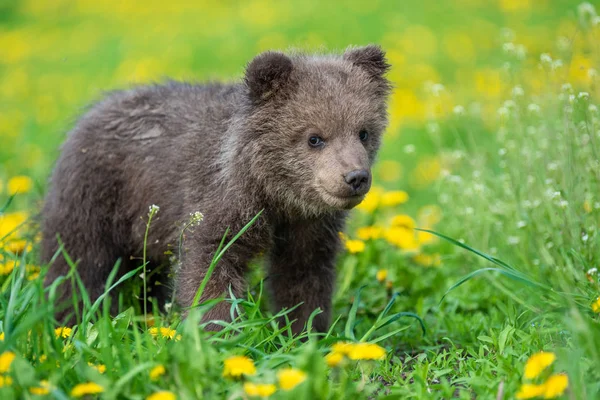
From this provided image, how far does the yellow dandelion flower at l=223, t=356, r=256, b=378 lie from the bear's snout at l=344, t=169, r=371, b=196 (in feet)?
4.55

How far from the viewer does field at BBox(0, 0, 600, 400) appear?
3311mm

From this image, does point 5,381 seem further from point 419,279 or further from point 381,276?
point 419,279

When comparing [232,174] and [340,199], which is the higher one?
[232,174]

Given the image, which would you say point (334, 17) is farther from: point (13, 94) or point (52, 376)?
point (52, 376)

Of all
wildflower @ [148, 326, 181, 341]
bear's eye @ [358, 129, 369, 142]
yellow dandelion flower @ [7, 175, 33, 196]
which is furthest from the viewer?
yellow dandelion flower @ [7, 175, 33, 196]

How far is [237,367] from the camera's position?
3221 millimetres

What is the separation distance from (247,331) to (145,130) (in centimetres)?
201

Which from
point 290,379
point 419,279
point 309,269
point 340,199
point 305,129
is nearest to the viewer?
point 290,379

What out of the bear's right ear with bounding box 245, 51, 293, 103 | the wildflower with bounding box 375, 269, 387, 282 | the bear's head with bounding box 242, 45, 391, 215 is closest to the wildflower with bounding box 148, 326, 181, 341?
the bear's head with bounding box 242, 45, 391, 215

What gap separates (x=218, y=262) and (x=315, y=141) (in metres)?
0.90

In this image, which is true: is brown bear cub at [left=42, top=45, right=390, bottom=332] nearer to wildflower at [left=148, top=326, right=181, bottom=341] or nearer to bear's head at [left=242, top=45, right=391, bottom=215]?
bear's head at [left=242, top=45, right=391, bottom=215]

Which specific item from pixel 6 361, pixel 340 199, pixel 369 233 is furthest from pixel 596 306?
pixel 6 361

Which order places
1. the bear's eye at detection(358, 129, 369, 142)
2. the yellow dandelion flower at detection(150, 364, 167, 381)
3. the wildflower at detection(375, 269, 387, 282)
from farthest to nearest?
the wildflower at detection(375, 269, 387, 282)
the bear's eye at detection(358, 129, 369, 142)
the yellow dandelion flower at detection(150, 364, 167, 381)

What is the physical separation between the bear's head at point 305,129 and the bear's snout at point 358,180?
0.02m
